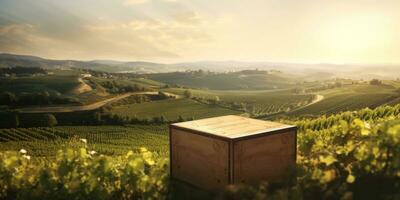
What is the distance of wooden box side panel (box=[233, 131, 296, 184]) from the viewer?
6047 mm

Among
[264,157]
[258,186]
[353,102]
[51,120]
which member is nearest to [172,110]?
[51,120]

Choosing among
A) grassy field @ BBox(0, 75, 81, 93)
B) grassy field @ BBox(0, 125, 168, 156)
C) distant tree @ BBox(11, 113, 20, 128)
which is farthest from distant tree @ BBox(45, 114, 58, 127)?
grassy field @ BBox(0, 75, 81, 93)

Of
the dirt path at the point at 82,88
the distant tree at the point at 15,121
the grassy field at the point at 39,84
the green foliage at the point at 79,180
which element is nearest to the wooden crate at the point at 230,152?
the green foliage at the point at 79,180

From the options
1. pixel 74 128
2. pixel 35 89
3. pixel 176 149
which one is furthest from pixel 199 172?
pixel 35 89

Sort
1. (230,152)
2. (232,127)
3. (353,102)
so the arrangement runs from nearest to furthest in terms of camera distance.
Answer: (230,152) < (232,127) < (353,102)

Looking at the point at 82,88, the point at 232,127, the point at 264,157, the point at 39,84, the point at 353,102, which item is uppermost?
the point at 232,127

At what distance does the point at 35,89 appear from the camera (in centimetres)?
11219

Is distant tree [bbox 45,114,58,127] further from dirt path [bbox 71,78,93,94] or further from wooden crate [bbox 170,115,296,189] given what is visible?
wooden crate [bbox 170,115,296,189]

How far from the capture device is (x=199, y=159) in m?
6.60

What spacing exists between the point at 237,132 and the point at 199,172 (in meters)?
0.97

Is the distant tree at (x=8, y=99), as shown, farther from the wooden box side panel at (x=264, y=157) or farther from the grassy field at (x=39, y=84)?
the wooden box side panel at (x=264, y=157)

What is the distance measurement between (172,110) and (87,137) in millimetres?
29932

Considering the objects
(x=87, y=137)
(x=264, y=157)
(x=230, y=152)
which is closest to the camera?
(x=230, y=152)

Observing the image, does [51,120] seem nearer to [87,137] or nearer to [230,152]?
[87,137]
